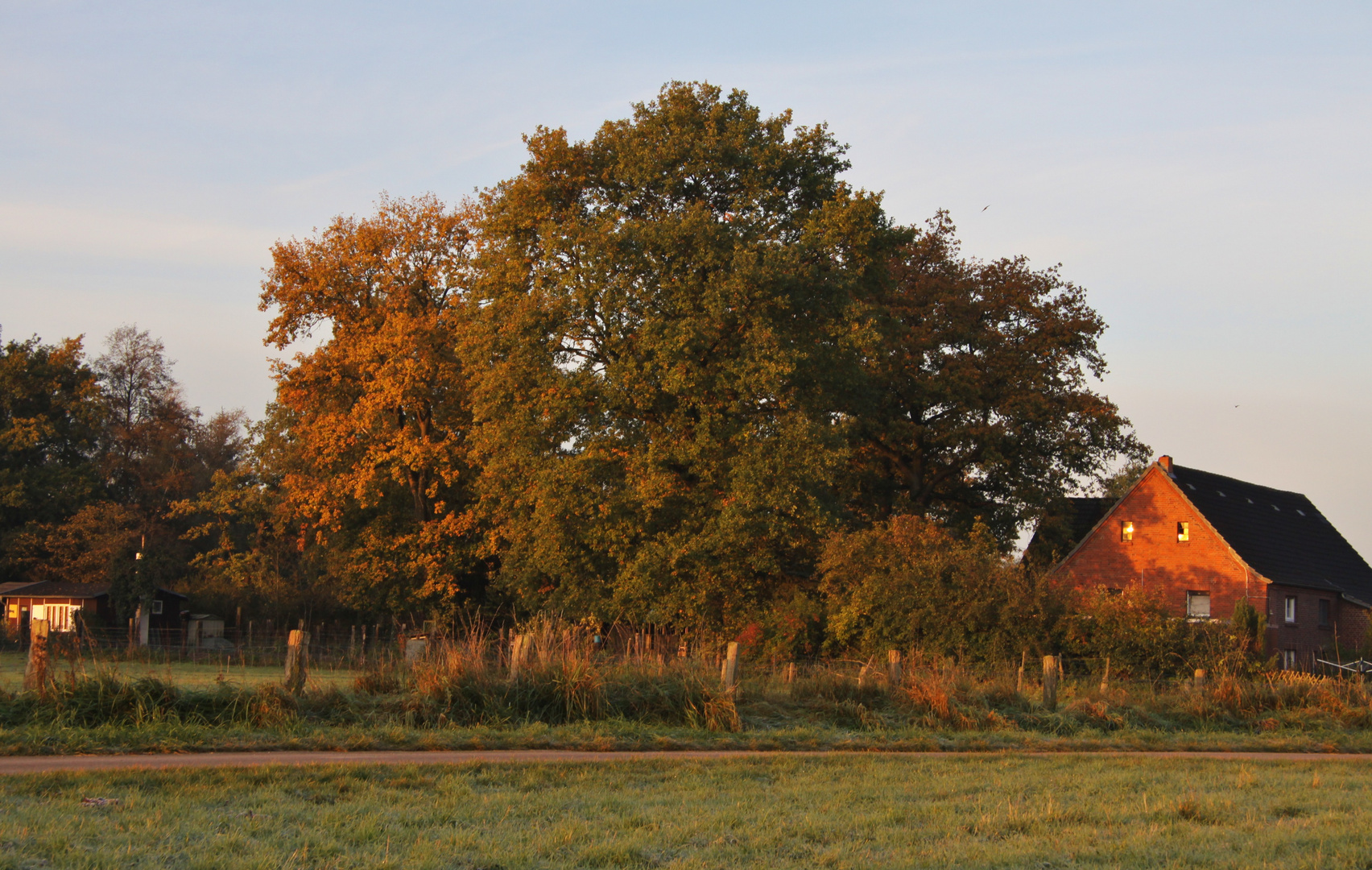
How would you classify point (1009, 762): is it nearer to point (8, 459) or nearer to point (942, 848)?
point (942, 848)

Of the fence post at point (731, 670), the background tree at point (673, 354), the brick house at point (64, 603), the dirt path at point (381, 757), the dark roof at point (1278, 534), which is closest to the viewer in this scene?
the dirt path at point (381, 757)

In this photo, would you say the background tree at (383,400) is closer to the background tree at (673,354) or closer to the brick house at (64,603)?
the background tree at (673,354)

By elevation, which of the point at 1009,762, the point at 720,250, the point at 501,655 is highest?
the point at 720,250

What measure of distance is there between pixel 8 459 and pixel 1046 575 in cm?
4686

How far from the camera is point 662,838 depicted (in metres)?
8.37

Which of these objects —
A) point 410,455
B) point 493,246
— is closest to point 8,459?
point 410,455

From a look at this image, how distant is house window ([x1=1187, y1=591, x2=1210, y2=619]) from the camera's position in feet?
123

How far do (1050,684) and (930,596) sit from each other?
334 inches

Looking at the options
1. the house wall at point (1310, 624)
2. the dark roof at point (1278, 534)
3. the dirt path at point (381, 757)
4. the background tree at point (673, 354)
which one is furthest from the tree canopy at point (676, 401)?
the dirt path at point (381, 757)

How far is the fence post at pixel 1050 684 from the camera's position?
1814cm

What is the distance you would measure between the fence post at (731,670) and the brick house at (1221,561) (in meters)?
23.0

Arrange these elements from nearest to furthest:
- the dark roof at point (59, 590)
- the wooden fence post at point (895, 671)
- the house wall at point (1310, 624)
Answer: the wooden fence post at point (895, 671), the house wall at point (1310, 624), the dark roof at point (59, 590)

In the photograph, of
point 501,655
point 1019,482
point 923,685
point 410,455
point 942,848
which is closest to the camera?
point 942,848

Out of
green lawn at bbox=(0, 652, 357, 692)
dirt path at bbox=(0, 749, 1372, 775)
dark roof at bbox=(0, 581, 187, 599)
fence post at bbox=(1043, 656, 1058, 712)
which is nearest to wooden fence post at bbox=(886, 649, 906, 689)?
fence post at bbox=(1043, 656, 1058, 712)
